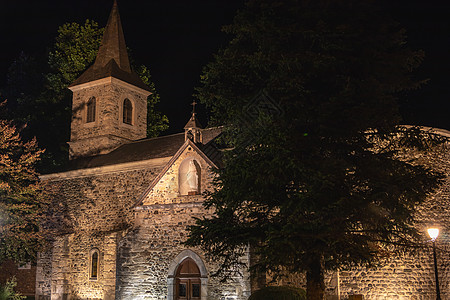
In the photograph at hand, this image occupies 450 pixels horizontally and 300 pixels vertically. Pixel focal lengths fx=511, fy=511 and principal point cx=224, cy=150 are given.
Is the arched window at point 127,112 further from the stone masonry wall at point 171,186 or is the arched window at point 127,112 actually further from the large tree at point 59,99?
the stone masonry wall at point 171,186

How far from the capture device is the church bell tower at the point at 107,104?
31984mm

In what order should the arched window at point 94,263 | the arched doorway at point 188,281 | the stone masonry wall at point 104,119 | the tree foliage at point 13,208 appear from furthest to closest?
the stone masonry wall at point 104,119 < the arched window at point 94,263 < the tree foliage at point 13,208 < the arched doorway at point 188,281

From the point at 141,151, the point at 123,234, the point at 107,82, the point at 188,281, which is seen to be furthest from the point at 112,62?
the point at 188,281

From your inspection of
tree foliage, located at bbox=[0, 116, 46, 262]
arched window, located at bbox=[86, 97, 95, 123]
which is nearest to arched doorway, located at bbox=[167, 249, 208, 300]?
tree foliage, located at bbox=[0, 116, 46, 262]

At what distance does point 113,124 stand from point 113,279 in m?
11.5

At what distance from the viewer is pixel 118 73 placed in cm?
3288

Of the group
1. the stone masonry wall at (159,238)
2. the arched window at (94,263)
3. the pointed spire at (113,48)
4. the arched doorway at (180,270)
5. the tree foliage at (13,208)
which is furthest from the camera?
the pointed spire at (113,48)

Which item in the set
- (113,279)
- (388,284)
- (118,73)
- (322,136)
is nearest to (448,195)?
(388,284)

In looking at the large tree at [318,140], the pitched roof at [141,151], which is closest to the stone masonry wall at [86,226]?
the pitched roof at [141,151]

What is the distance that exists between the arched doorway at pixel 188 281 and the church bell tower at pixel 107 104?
13391 millimetres

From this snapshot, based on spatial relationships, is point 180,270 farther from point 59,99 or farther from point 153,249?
point 59,99

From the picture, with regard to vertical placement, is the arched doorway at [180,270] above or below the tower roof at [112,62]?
below

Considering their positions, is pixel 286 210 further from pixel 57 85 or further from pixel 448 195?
pixel 57 85

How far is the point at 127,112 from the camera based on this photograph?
33.4 metres
